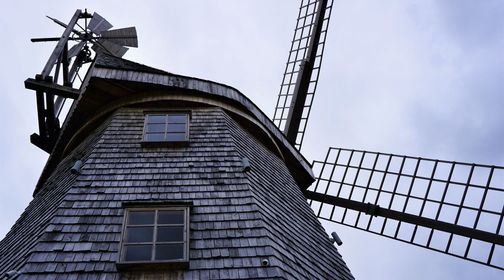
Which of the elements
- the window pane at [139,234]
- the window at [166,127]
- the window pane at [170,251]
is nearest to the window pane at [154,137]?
the window at [166,127]

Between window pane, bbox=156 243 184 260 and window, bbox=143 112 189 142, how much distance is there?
93.4 inches

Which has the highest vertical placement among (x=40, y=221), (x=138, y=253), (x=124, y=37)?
(x=124, y=37)

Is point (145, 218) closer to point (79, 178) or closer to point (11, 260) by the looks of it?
point (79, 178)

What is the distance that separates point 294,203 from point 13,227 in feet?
13.7

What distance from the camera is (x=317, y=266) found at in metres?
6.55

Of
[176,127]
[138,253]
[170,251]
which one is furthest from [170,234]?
[176,127]

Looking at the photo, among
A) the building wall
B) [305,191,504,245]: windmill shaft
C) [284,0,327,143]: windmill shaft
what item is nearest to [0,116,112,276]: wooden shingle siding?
the building wall

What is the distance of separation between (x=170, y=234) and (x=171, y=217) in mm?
312

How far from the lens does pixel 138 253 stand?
562cm

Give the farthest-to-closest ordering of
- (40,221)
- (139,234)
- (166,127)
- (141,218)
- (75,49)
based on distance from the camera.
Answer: (75,49) → (166,127) → (40,221) → (141,218) → (139,234)

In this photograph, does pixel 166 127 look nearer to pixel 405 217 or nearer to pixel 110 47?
pixel 405 217

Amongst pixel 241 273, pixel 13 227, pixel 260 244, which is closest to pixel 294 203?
pixel 260 244

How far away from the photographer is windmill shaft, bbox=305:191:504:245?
923 centimetres

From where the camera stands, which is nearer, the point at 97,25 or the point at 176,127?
the point at 176,127
